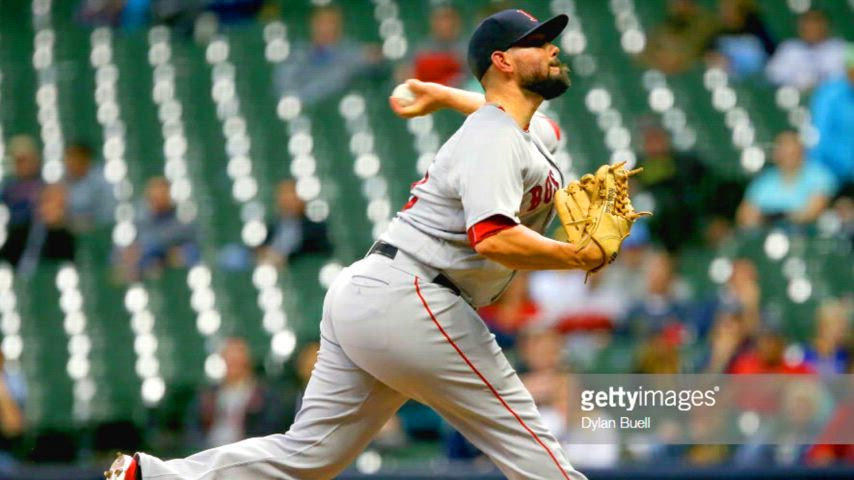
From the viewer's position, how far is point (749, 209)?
7746 millimetres

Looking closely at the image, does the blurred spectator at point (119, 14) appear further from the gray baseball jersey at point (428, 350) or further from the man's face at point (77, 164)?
the gray baseball jersey at point (428, 350)

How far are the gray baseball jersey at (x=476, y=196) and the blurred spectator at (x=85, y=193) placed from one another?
16.0ft

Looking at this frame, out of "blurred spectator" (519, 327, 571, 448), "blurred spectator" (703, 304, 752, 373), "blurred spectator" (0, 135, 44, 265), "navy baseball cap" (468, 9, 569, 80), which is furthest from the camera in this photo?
"blurred spectator" (0, 135, 44, 265)

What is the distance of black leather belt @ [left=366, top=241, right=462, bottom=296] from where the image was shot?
12.5 ft

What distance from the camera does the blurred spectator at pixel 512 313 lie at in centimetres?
A: 691

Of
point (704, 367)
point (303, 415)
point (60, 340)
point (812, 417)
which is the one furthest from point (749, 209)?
point (303, 415)

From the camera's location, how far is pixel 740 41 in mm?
9117

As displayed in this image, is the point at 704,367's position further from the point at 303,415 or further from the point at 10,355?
the point at 10,355

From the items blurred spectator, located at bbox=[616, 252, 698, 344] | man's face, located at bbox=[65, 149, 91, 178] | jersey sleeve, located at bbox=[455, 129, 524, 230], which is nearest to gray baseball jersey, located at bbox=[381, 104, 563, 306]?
jersey sleeve, located at bbox=[455, 129, 524, 230]

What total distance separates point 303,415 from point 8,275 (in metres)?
4.78

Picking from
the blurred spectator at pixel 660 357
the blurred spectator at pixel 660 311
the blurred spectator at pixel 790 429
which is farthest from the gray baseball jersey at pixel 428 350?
the blurred spectator at pixel 660 311

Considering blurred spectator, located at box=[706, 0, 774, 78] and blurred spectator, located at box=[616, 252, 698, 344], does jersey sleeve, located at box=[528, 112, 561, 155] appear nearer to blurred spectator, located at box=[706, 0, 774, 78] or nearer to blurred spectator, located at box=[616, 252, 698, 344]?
blurred spectator, located at box=[616, 252, 698, 344]

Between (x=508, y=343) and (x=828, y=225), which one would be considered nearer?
(x=508, y=343)

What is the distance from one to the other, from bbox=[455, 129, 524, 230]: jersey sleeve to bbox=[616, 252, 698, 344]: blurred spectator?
10.8 feet
